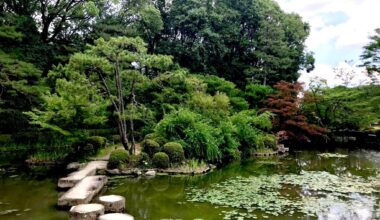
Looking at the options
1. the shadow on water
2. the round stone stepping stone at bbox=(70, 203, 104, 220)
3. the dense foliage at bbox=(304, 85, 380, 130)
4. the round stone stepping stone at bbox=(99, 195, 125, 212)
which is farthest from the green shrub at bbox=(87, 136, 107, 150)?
the dense foliage at bbox=(304, 85, 380, 130)

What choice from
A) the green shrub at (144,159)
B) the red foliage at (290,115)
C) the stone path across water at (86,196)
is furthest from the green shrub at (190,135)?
the red foliage at (290,115)

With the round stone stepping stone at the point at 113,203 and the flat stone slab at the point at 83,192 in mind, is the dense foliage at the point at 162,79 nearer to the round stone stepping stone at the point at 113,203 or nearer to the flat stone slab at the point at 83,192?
the flat stone slab at the point at 83,192

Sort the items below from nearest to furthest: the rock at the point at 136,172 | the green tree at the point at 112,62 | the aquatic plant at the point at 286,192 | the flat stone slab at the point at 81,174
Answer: the aquatic plant at the point at 286,192 < the flat stone slab at the point at 81,174 < the rock at the point at 136,172 < the green tree at the point at 112,62

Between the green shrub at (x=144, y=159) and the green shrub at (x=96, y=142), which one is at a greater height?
the green shrub at (x=96, y=142)

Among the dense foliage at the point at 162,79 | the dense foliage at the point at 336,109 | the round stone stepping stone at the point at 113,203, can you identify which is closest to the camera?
the round stone stepping stone at the point at 113,203

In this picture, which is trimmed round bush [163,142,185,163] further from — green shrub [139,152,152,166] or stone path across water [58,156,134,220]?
stone path across water [58,156,134,220]

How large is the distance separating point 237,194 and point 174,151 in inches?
163

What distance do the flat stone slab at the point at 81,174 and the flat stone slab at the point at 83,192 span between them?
44cm

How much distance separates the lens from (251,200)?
9.60 meters

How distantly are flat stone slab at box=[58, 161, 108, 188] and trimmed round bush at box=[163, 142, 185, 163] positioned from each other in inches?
97.4

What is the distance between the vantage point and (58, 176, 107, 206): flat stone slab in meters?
8.74

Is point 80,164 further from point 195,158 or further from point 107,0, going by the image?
point 107,0

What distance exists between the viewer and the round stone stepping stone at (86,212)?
7.47 m

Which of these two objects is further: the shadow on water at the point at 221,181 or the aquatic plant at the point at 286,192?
the aquatic plant at the point at 286,192
